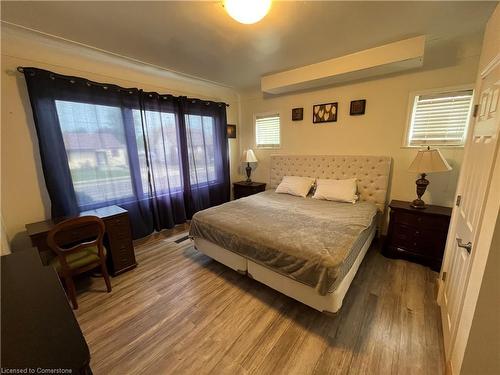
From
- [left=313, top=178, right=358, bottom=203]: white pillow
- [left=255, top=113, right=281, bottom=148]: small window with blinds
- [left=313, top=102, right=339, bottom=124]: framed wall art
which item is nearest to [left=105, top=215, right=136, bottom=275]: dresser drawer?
[left=313, top=178, right=358, bottom=203]: white pillow

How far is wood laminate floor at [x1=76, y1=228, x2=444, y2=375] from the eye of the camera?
1384 millimetres

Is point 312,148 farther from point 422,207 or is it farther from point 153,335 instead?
point 153,335

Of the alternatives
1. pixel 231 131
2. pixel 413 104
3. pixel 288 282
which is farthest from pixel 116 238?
pixel 413 104

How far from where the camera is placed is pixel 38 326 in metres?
0.73

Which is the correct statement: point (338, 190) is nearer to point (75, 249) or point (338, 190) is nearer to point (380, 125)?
point (380, 125)

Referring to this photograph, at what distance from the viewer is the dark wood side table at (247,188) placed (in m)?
4.07

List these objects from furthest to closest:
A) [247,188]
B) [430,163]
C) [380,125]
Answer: [247,188] < [380,125] < [430,163]

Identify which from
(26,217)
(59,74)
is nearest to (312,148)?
(59,74)

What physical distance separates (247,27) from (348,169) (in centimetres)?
232

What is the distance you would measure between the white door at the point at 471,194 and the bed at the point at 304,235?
2.14ft

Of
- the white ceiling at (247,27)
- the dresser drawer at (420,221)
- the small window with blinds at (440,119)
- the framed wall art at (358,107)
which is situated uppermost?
the white ceiling at (247,27)

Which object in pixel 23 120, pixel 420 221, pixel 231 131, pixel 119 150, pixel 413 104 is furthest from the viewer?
pixel 231 131

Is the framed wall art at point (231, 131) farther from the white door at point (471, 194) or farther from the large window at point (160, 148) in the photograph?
the white door at point (471, 194)

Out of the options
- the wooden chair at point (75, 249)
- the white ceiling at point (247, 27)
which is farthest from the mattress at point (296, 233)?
the white ceiling at point (247, 27)
